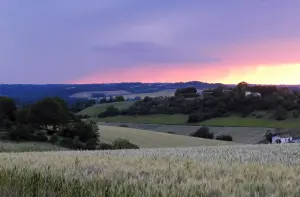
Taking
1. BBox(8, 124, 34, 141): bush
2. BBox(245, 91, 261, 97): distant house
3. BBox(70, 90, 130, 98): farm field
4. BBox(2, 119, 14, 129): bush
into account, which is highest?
BBox(245, 91, 261, 97): distant house

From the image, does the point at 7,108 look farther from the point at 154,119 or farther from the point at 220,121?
the point at 220,121

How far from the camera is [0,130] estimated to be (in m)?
60.2

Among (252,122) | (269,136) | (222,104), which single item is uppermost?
(222,104)

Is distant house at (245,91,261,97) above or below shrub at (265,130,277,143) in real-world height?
above

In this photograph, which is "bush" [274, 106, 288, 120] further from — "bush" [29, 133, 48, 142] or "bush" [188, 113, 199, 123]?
"bush" [29, 133, 48, 142]

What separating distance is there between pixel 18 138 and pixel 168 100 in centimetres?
6364

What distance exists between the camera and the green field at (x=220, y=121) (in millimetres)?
88875

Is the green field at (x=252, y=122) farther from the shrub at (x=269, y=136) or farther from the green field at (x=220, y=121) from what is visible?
the shrub at (x=269, y=136)

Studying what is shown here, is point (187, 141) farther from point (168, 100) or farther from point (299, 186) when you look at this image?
point (299, 186)

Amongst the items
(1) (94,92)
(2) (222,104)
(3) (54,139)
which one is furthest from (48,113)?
(1) (94,92)

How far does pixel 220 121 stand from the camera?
Answer: 93.4 metres

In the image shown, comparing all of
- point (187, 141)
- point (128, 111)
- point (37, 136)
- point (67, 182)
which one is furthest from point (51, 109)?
point (67, 182)

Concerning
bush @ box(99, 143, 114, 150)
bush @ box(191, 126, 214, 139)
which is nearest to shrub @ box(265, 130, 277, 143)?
bush @ box(191, 126, 214, 139)

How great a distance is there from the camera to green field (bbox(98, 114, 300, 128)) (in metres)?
88.9
